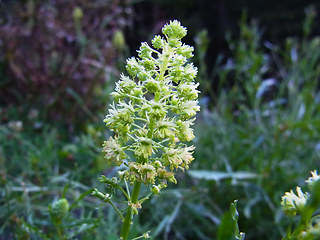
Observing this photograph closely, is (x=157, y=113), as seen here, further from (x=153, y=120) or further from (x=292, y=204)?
(x=292, y=204)

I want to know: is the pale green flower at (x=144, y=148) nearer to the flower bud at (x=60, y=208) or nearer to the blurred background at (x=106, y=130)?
the flower bud at (x=60, y=208)

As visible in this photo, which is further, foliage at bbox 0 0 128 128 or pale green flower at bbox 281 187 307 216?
foliage at bbox 0 0 128 128

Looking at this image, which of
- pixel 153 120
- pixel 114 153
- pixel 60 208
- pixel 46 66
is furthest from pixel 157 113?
pixel 46 66

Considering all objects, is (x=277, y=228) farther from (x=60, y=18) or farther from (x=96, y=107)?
(x=60, y=18)

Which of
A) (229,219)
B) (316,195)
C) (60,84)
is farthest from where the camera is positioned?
(60,84)

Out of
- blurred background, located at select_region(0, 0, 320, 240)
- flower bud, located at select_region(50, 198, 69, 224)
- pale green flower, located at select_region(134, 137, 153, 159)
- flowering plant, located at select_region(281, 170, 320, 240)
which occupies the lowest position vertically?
flowering plant, located at select_region(281, 170, 320, 240)

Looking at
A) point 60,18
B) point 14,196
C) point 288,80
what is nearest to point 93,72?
point 60,18

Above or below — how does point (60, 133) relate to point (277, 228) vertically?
above

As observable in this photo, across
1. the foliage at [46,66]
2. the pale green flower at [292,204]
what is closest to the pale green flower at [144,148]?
the pale green flower at [292,204]

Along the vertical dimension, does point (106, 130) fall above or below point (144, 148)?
above

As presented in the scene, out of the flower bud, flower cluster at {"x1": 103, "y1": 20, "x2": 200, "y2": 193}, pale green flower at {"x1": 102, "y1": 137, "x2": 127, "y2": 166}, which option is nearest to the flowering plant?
flower cluster at {"x1": 103, "y1": 20, "x2": 200, "y2": 193}

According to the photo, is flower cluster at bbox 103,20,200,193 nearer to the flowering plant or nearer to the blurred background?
the flowering plant
